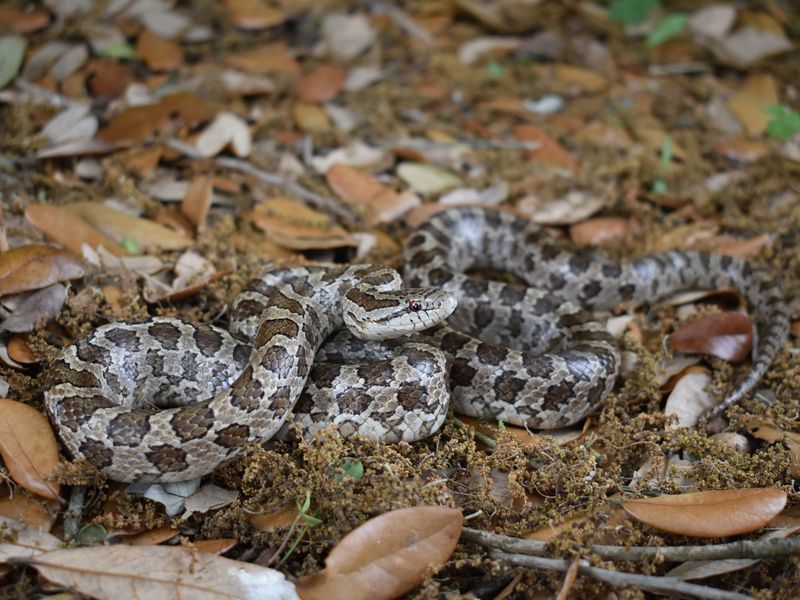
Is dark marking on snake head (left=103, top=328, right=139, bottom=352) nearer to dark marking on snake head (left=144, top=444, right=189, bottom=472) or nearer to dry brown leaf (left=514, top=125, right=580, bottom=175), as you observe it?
dark marking on snake head (left=144, top=444, right=189, bottom=472)

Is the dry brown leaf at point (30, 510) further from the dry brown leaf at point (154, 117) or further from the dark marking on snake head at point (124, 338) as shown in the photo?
the dry brown leaf at point (154, 117)

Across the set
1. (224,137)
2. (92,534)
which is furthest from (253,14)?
(92,534)

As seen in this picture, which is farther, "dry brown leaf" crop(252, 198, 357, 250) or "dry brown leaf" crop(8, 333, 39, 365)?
"dry brown leaf" crop(252, 198, 357, 250)

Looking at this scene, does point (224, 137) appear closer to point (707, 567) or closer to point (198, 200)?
point (198, 200)

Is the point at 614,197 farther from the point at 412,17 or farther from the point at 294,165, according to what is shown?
the point at 412,17

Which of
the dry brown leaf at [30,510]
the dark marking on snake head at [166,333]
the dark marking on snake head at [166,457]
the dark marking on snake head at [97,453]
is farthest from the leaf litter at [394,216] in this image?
the dark marking on snake head at [166,333]

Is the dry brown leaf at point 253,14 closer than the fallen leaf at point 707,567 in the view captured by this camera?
No

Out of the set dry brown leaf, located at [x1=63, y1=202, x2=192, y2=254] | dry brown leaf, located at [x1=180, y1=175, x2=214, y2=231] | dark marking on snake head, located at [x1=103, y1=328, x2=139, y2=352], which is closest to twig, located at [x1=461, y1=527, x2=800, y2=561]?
dark marking on snake head, located at [x1=103, y1=328, x2=139, y2=352]
